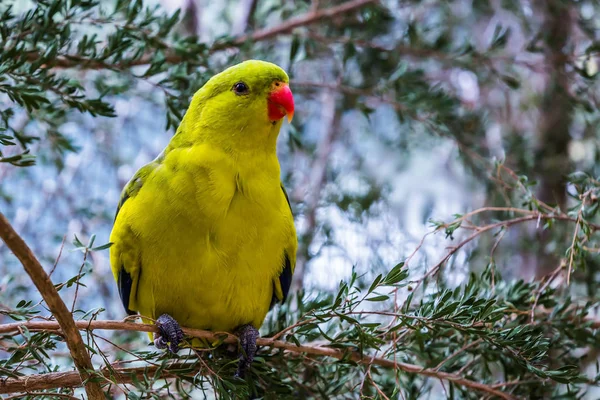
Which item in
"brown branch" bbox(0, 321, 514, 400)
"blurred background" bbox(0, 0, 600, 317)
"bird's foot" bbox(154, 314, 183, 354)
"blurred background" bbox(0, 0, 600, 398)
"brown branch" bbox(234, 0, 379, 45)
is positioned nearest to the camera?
"brown branch" bbox(0, 321, 514, 400)

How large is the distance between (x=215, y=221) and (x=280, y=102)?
40 centimetres

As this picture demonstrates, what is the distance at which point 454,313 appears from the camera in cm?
139

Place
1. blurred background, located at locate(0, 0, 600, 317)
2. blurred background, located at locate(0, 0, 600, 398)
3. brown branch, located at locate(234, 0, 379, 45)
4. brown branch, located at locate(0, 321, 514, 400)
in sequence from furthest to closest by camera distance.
Answer: brown branch, located at locate(234, 0, 379, 45), blurred background, located at locate(0, 0, 600, 317), blurred background, located at locate(0, 0, 600, 398), brown branch, located at locate(0, 321, 514, 400)

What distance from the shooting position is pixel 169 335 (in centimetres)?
160

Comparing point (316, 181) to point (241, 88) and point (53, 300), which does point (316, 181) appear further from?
point (53, 300)

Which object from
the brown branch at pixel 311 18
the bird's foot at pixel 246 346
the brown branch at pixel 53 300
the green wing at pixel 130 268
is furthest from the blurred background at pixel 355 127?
the brown branch at pixel 53 300

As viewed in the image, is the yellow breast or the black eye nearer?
the yellow breast

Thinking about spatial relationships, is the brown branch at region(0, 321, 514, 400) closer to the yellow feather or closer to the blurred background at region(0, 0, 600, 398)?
the yellow feather

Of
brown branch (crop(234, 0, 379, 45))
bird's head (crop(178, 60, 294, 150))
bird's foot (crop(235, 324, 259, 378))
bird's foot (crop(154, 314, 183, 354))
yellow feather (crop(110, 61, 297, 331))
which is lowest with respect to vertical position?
bird's foot (crop(235, 324, 259, 378))

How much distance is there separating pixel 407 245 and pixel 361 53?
0.88m

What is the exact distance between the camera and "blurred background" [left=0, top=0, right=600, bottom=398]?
2.04 m

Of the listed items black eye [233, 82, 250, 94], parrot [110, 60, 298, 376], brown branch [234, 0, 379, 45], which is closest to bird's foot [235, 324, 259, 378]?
parrot [110, 60, 298, 376]

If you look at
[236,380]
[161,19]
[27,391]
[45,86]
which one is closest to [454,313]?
[236,380]

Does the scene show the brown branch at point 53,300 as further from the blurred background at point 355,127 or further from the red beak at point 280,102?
the red beak at point 280,102
